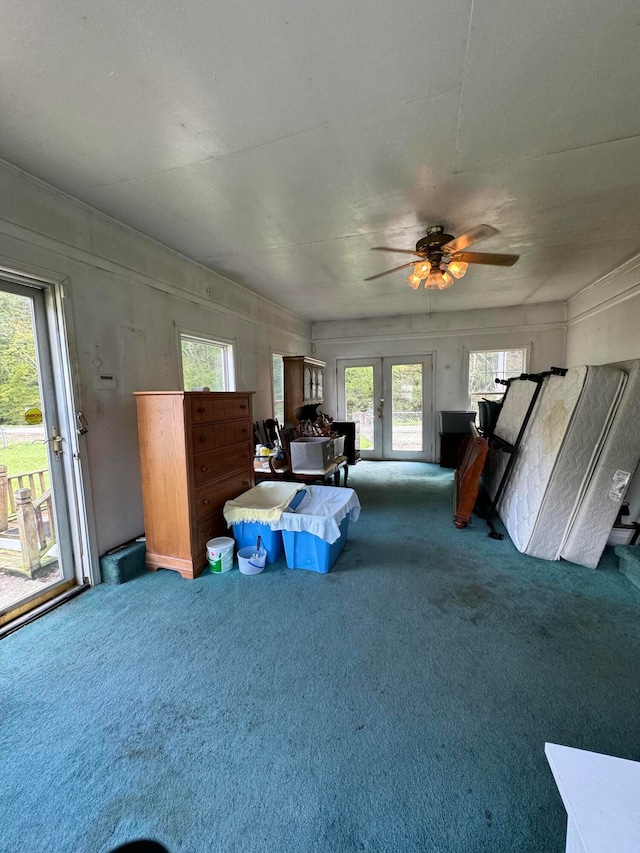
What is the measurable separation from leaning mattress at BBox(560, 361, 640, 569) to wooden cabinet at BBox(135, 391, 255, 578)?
293 centimetres

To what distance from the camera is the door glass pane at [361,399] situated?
6641 mm

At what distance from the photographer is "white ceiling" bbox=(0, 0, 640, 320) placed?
1.24 metres

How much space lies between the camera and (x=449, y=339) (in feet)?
19.9

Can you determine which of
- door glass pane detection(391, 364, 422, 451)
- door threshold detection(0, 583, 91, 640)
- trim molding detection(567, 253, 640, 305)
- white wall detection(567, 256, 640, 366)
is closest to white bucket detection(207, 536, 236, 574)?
door threshold detection(0, 583, 91, 640)

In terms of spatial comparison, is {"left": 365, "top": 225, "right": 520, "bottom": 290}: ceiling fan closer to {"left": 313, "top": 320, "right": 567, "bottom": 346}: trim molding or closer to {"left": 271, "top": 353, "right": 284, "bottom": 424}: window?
{"left": 271, "top": 353, "right": 284, "bottom": 424}: window

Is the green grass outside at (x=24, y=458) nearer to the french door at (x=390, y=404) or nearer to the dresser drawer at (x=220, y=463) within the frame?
the dresser drawer at (x=220, y=463)

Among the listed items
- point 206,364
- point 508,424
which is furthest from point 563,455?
point 206,364

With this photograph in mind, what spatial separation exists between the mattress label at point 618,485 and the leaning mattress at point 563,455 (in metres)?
0.16

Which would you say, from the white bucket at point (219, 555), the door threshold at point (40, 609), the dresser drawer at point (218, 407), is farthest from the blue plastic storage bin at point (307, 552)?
the door threshold at point (40, 609)

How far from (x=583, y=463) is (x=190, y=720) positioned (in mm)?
3034

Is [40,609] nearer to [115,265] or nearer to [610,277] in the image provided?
[115,265]

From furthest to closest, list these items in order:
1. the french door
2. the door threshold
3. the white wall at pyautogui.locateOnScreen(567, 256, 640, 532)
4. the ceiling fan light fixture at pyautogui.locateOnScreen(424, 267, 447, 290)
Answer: the french door → the white wall at pyautogui.locateOnScreen(567, 256, 640, 532) → the ceiling fan light fixture at pyautogui.locateOnScreen(424, 267, 447, 290) → the door threshold

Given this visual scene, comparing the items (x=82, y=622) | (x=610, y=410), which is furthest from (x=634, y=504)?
(x=82, y=622)

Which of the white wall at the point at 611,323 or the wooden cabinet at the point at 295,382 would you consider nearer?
the white wall at the point at 611,323
